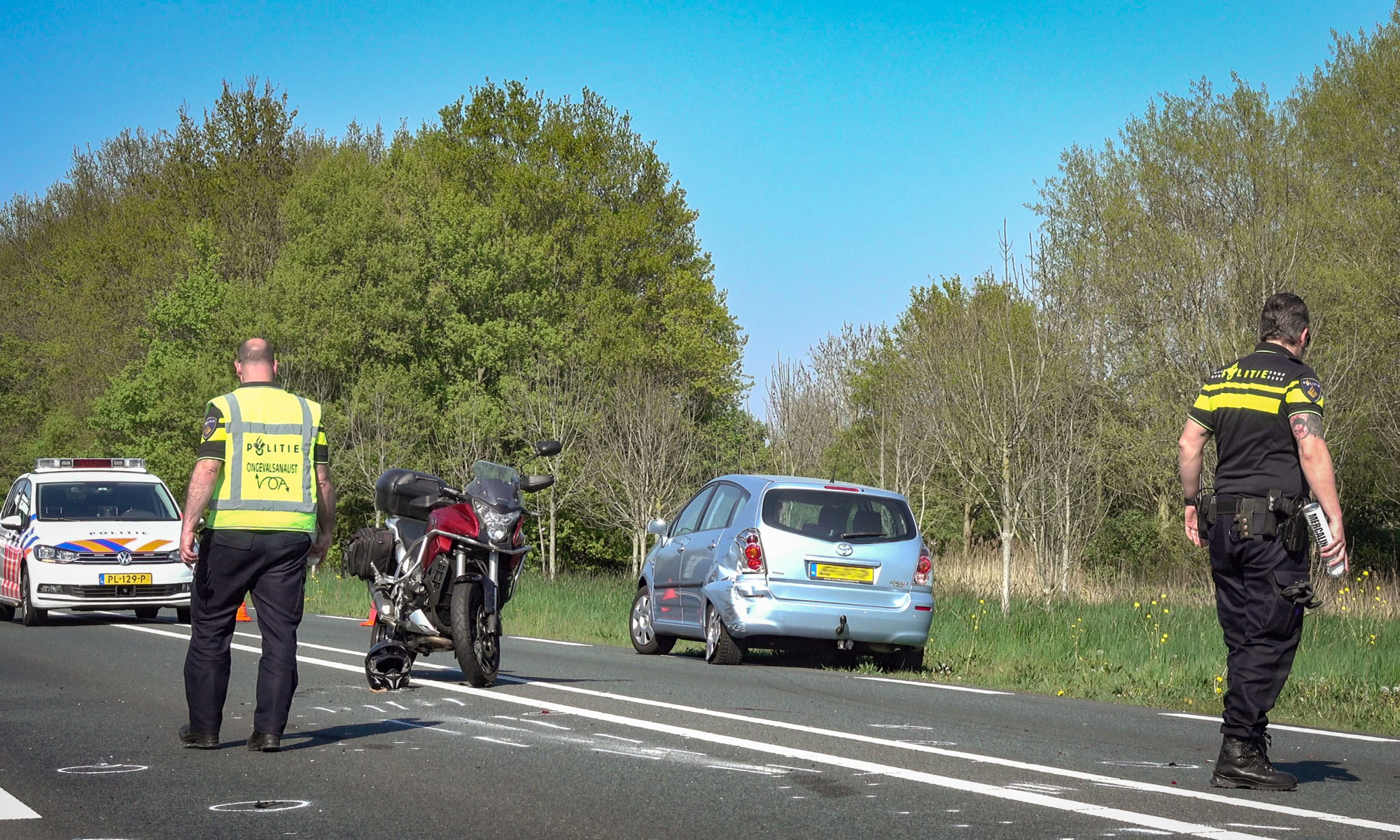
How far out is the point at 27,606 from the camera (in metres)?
17.3

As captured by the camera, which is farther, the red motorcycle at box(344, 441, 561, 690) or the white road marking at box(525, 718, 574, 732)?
the red motorcycle at box(344, 441, 561, 690)

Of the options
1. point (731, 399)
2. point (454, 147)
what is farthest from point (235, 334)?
point (731, 399)

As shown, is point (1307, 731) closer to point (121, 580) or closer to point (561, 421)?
point (121, 580)

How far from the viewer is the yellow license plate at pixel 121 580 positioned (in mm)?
17125

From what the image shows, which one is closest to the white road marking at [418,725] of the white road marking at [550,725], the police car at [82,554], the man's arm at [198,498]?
the white road marking at [550,725]

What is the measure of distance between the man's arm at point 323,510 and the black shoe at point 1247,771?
422cm

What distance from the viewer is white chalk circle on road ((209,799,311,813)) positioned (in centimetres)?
576

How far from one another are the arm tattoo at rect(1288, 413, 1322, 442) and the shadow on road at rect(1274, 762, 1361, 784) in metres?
1.54

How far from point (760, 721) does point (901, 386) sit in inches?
1207

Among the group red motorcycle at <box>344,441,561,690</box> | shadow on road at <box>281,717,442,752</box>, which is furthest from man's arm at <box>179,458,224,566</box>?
red motorcycle at <box>344,441,561,690</box>

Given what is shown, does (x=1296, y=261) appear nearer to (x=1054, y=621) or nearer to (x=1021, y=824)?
(x=1054, y=621)

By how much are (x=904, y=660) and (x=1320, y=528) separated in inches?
297

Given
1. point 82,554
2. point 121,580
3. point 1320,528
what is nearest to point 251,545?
point 1320,528

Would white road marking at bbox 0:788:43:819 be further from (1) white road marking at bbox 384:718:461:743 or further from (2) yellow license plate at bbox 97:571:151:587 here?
(2) yellow license plate at bbox 97:571:151:587
